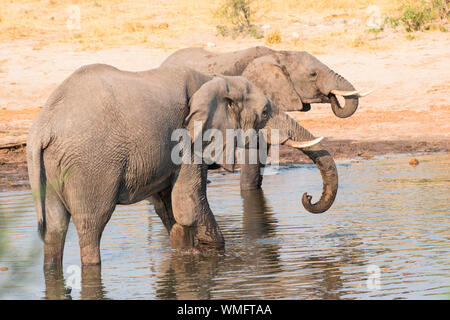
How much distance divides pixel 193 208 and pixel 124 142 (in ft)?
3.03

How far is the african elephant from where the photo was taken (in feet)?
17.9

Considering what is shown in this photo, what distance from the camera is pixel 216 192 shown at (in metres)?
10.2

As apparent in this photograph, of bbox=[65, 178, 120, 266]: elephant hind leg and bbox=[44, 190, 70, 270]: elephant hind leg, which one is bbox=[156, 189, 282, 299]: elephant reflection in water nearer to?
bbox=[65, 178, 120, 266]: elephant hind leg

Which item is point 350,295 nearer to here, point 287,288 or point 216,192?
point 287,288

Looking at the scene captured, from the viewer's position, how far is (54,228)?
563 centimetres

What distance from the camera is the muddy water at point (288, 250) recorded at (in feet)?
18.3

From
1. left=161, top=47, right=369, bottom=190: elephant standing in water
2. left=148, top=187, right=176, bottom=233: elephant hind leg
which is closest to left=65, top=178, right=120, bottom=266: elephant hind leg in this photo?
left=148, top=187, right=176, bottom=233: elephant hind leg

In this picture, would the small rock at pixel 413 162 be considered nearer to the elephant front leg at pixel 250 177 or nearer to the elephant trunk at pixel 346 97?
the elephant trunk at pixel 346 97

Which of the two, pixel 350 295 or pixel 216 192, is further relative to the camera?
pixel 216 192

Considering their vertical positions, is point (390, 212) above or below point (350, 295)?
below

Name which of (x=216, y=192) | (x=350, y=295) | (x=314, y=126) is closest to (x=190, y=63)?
(x=216, y=192)

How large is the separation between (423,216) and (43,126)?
157 inches

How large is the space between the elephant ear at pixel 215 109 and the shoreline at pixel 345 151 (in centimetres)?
554

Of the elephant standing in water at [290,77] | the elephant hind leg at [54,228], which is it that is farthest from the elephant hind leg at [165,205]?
the elephant standing in water at [290,77]
